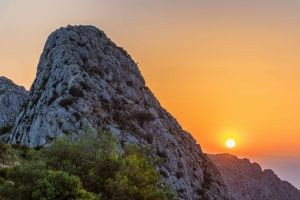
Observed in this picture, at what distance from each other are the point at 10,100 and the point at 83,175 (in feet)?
409

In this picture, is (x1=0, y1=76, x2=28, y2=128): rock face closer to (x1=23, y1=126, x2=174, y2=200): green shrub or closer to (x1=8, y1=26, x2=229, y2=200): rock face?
(x1=8, y1=26, x2=229, y2=200): rock face

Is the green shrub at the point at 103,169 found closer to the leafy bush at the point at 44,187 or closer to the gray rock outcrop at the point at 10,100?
the leafy bush at the point at 44,187

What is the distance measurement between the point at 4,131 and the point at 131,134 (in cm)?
4427

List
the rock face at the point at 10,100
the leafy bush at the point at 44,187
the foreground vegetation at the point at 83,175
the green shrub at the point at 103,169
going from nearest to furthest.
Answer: the leafy bush at the point at 44,187, the foreground vegetation at the point at 83,175, the green shrub at the point at 103,169, the rock face at the point at 10,100

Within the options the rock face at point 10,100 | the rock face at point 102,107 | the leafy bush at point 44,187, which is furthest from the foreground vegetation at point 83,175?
the rock face at point 10,100

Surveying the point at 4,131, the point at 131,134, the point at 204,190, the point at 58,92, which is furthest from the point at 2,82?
the point at 204,190

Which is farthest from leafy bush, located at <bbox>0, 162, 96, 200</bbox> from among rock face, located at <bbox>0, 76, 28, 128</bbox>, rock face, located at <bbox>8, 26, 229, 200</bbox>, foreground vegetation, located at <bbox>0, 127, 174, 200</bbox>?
rock face, located at <bbox>0, 76, 28, 128</bbox>

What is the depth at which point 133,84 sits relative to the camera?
111 metres

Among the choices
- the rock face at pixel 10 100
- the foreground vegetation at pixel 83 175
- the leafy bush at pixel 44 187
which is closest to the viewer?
the leafy bush at pixel 44 187

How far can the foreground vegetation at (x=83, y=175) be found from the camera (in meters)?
21.6

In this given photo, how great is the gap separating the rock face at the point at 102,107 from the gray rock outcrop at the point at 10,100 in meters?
32.5

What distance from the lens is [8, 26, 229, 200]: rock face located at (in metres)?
75.9

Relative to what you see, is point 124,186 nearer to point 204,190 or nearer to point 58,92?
point 58,92

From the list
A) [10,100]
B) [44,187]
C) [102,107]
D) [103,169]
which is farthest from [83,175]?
[10,100]
